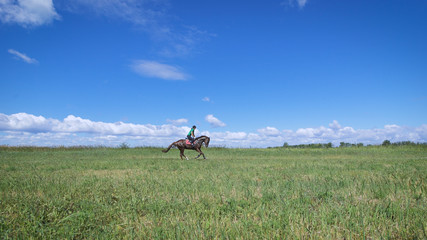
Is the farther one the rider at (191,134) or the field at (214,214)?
the rider at (191,134)

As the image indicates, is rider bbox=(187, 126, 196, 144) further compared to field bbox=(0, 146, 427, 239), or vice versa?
rider bbox=(187, 126, 196, 144)

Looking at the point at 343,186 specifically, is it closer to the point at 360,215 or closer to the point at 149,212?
the point at 360,215

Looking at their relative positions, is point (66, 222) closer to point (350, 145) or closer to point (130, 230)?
point (130, 230)

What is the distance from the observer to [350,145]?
140ft

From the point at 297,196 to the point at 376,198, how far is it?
1.93 metres

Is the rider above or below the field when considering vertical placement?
above

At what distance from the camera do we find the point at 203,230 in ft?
11.7

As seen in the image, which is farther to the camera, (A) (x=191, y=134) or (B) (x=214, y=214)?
(A) (x=191, y=134)

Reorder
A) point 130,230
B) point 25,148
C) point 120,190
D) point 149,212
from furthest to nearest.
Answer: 1. point 25,148
2. point 120,190
3. point 149,212
4. point 130,230

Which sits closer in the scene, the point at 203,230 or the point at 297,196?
the point at 203,230

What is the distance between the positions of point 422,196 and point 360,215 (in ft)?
8.89

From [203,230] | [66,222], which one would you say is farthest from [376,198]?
[66,222]

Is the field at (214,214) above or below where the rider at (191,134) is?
below

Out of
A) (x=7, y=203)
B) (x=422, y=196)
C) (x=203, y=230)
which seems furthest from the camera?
(x=422, y=196)
